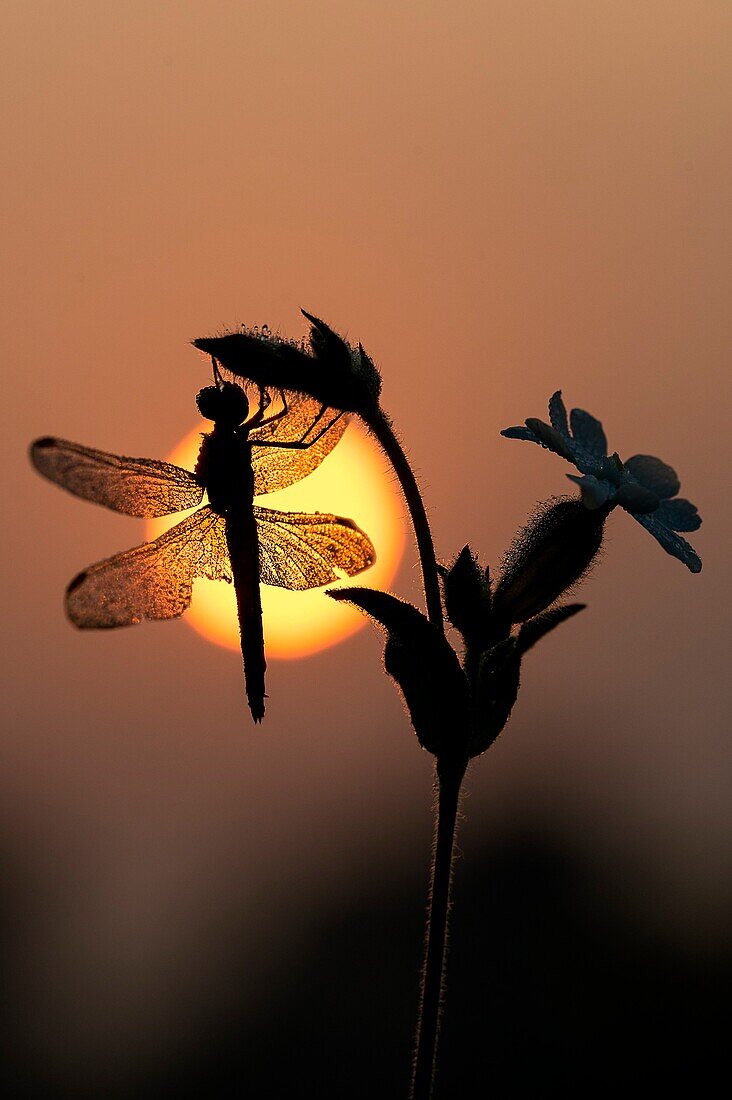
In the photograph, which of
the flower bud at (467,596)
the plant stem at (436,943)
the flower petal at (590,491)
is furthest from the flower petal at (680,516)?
the plant stem at (436,943)

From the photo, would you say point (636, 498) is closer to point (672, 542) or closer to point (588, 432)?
point (672, 542)

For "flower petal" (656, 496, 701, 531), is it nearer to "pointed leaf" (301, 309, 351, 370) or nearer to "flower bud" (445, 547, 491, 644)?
"flower bud" (445, 547, 491, 644)

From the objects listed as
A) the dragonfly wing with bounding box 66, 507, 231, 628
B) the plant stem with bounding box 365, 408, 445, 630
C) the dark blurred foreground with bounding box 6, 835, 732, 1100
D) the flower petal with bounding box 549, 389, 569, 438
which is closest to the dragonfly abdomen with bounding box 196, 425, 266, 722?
the dragonfly wing with bounding box 66, 507, 231, 628

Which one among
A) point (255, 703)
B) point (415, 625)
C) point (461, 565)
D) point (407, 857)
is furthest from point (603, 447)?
point (407, 857)

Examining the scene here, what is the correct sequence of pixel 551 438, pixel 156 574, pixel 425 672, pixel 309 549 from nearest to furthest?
pixel 425 672, pixel 551 438, pixel 156 574, pixel 309 549

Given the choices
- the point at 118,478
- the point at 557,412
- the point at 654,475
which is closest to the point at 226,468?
the point at 118,478

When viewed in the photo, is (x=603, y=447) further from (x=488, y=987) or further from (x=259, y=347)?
(x=488, y=987)
